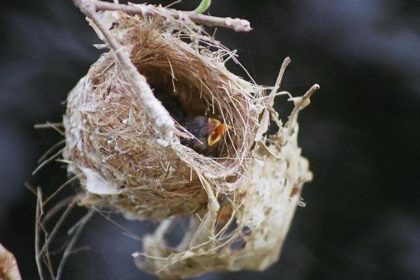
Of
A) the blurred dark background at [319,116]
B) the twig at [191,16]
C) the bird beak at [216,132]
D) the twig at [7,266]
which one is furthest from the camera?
the blurred dark background at [319,116]

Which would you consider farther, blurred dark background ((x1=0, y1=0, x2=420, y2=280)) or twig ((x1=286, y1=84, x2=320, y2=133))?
blurred dark background ((x1=0, y1=0, x2=420, y2=280))

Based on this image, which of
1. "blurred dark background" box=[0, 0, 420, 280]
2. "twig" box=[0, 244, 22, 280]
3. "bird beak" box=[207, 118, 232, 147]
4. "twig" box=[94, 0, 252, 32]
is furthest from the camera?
"blurred dark background" box=[0, 0, 420, 280]

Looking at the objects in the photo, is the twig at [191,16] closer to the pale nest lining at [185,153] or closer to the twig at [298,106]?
the pale nest lining at [185,153]

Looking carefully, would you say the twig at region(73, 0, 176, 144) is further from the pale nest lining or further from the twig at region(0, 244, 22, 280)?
the twig at region(0, 244, 22, 280)

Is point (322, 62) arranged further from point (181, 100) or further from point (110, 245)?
point (110, 245)

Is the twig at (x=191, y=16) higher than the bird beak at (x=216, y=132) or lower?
higher

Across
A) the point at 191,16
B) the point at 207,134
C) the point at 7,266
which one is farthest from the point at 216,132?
the point at 7,266

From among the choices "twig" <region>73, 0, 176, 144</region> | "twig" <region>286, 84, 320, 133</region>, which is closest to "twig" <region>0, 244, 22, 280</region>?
"twig" <region>73, 0, 176, 144</region>

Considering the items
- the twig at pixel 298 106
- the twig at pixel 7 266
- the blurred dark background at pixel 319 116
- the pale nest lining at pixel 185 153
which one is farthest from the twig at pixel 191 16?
the blurred dark background at pixel 319 116

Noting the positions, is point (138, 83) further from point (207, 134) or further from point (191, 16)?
point (207, 134)
